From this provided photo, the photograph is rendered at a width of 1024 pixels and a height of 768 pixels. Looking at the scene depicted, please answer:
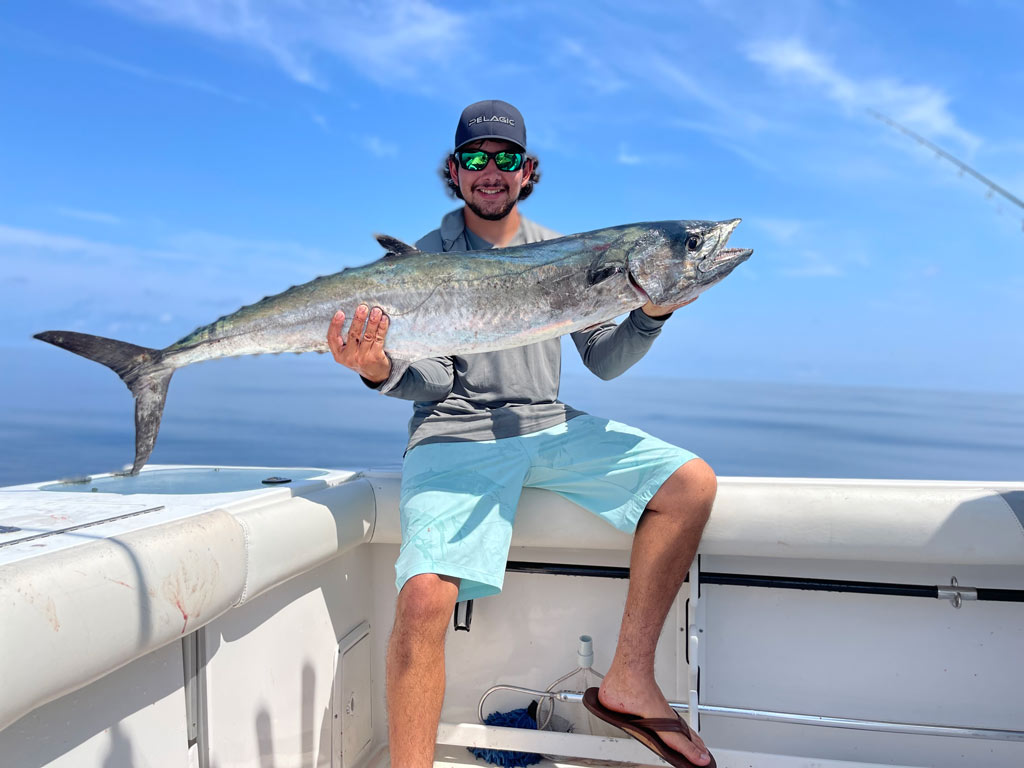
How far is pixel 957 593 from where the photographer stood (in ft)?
7.25

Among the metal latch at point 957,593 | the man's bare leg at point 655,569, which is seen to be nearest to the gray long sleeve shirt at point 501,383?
the man's bare leg at point 655,569

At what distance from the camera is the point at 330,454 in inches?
432

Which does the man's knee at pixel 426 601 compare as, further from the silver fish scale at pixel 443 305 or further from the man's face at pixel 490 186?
the man's face at pixel 490 186

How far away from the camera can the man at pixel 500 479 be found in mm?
1978

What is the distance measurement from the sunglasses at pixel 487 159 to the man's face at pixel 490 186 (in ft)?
0.04

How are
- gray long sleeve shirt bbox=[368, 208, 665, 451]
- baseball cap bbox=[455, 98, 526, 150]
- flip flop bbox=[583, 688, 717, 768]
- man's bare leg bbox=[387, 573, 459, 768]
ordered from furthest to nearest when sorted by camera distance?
1. baseball cap bbox=[455, 98, 526, 150]
2. gray long sleeve shirt bbox=[368, 208, 665, 451]
3. flip flop bbox=[583, 688, 717, 768]
4. man's bare leg bbox=[387, 573, 459, 768]

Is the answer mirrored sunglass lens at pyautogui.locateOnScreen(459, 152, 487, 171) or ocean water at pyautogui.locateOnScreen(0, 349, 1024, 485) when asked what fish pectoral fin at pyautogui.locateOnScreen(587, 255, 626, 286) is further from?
ocean water at pyautogui.locateOnScreen(0, 349, 1024, 485)

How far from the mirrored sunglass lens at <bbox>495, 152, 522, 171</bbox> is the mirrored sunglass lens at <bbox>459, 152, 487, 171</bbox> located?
0.16 ft

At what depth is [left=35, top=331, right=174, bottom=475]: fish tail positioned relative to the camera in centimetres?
224

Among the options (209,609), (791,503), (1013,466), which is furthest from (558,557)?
(1013,466)

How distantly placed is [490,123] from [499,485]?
1.32m

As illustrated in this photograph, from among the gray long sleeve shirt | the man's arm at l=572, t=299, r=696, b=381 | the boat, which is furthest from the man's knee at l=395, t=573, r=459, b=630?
the man's arm at l=572, t=299, r=696, b=381

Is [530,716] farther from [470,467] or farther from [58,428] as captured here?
[58,428]

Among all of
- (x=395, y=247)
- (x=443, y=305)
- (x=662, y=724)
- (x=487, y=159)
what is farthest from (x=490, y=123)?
(x=662, y=724)
